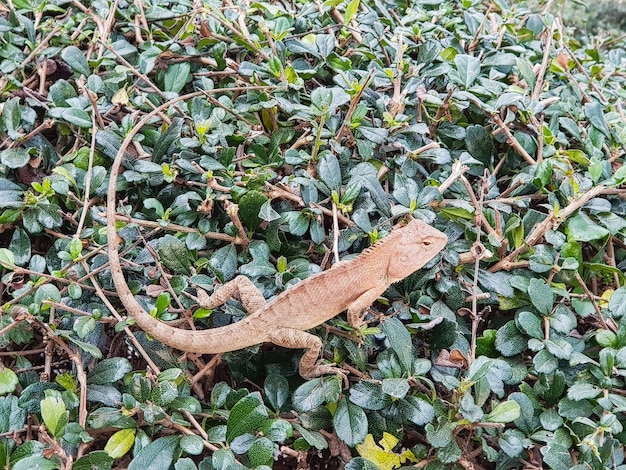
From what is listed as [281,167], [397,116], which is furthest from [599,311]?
[281,167]

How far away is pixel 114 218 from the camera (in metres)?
2.20

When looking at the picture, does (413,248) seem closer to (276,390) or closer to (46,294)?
(276,390)

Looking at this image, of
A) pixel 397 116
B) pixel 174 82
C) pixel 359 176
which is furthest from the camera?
pixel 174 82

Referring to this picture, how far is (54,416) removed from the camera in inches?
73.8

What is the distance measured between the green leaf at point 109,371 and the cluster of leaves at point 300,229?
0.02 meters

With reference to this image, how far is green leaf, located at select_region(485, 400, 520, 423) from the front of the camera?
1.92 meters

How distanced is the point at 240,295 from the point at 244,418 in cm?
55

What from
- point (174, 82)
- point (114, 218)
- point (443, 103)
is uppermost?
point (443, 103)

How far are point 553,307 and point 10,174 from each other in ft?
8.22

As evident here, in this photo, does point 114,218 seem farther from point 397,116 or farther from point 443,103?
point 443,103

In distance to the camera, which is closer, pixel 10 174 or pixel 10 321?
pixel 10 321

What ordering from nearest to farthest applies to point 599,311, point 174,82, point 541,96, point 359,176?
point 599,311
point 359,176
point 174,82
point 541,96

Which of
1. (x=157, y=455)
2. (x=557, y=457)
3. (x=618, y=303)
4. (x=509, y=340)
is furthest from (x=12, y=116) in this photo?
(x=618, y=303)

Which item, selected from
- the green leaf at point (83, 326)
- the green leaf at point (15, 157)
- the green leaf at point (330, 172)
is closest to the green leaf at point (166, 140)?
the green leaf at point (15, 157)
